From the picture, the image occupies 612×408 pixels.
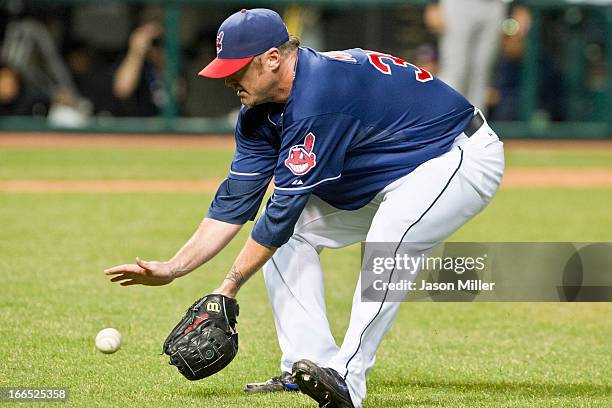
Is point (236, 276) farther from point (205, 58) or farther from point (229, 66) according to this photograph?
point (205, 58)

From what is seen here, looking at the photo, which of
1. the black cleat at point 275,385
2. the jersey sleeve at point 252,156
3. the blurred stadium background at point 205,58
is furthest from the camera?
the blurred stadium background at point 205,58

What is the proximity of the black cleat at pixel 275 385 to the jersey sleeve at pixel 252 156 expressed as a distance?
0.81 metres

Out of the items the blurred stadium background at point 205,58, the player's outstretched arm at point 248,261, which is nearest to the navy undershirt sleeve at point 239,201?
the player's outstretched arm at point 248,261

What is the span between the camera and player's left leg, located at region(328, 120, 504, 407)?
13.4 ft

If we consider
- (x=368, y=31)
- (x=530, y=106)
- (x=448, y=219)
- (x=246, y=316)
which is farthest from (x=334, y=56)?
(x=368, y=31)

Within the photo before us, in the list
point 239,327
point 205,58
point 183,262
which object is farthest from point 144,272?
point 205,58

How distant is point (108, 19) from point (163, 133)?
7.64 ft

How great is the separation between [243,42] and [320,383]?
1216 mm

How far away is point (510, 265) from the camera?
645 centimetres

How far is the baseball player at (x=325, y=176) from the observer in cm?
398

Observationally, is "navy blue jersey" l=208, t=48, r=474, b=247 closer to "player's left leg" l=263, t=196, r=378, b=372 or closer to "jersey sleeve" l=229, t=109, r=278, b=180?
"jersey sleeve" l=229, t=109, r=278, b=180

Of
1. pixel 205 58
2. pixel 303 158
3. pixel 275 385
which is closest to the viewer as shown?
pixel 303 158

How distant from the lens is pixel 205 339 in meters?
4.09

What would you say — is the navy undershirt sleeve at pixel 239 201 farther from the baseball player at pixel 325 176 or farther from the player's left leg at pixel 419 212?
the player's left leg at pixel 419 212
